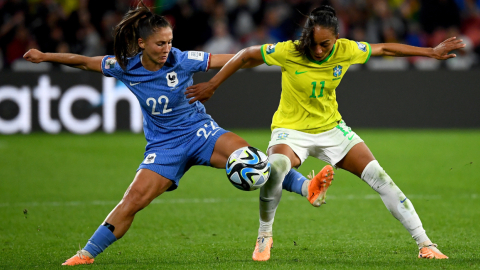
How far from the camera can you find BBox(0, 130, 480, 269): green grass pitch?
4934 mm

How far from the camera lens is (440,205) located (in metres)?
7.25

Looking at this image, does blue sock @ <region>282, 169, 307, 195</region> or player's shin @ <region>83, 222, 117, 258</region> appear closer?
player's shin @ <region>83, 222, 117, 258</region>

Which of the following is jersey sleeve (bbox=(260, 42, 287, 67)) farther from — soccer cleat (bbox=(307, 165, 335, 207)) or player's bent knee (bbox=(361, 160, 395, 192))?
player's bent knee (bbox=(361, 160, 395, 192))

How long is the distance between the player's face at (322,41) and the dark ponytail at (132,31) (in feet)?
3.53

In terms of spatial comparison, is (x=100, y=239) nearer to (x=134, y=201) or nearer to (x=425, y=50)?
(x=134, y=201)

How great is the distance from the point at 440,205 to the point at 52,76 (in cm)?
868

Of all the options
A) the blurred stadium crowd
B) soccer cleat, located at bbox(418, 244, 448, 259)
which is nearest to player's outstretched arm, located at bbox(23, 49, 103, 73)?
soccer cleat, located at bbox(418, 244, 448, 259)

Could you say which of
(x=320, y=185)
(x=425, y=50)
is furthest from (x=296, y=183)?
(x=425, y=50)

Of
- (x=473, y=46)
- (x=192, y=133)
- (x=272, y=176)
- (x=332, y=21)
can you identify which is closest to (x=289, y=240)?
(x=272, y=176)

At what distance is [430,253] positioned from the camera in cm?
475

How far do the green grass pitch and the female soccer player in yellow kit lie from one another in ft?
1.29

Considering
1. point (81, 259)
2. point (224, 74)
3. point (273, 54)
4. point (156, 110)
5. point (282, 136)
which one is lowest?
point (81, 259)

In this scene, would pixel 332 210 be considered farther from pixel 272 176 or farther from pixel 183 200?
pixel 272 176

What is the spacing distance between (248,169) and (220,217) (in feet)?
7.61
